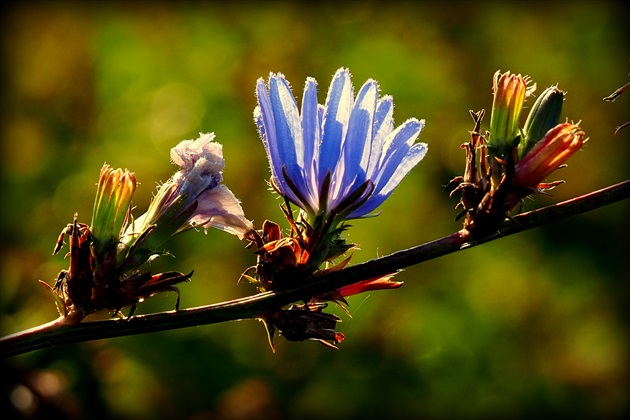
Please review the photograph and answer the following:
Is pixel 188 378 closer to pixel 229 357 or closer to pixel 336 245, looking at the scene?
pixel 229 357

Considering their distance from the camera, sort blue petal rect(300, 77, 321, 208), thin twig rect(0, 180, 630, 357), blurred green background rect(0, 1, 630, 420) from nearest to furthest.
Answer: thin twig rect(0, 180, 630, 357)
blue petal rect(300, 77, 321, 208)
blurred green background rect(0, 1, 630, 420)

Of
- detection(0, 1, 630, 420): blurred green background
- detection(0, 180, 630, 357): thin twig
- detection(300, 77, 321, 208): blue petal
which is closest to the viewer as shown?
detection(0, 180, 630, 357): thin twig

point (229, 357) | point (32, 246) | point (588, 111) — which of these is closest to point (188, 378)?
point (229, 357)

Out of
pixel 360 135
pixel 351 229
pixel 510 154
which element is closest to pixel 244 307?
pixel 360 135

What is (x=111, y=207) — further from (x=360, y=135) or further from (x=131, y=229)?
(x=360, y=135)

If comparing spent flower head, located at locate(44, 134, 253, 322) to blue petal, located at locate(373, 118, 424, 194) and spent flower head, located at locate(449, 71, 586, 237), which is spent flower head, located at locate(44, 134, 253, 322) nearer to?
blue petal, located at locate(373, 118, 424, 194)

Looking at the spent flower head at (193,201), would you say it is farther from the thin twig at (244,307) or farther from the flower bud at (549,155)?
the flower bud at (549,155)

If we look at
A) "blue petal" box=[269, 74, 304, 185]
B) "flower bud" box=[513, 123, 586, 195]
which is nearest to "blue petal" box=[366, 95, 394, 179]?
"blue petal" box=[269, 74, 304, 185]
